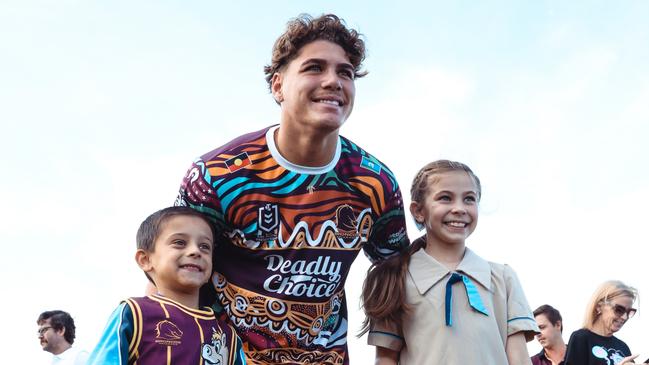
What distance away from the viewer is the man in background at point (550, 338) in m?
7.62

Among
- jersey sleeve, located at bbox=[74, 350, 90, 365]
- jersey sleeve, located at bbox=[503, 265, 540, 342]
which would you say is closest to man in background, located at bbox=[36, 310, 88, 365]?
jersey sleeve, located at bbox=[74, 350, 90, 365]

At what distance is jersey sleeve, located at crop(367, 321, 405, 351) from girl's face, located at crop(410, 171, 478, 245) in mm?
527

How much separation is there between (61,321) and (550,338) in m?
5.18

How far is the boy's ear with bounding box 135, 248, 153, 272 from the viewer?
11.6ft

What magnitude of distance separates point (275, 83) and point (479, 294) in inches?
58.5

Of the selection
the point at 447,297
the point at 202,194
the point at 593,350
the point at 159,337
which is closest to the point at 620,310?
the point at 593,350

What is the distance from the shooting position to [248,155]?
3.71m

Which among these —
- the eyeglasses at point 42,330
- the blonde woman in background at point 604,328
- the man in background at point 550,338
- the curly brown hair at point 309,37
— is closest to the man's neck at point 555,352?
the man in background at point 550,338

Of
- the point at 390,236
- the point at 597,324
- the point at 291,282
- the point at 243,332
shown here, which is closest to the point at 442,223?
the point at 390,236

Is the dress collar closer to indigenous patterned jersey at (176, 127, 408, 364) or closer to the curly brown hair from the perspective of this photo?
indigenous patterned jersey at (176, 127, 408, 364)

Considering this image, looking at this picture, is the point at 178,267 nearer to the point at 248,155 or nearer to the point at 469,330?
the point at 248,155

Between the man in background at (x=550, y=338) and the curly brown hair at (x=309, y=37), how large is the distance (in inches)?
186

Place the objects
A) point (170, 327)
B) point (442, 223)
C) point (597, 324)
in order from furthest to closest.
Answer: point (597, 324) < point (442, 223) < point (170, 327)

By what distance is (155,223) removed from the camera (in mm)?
3529
